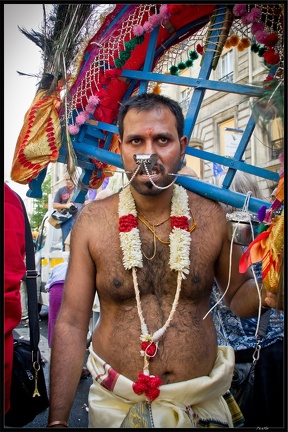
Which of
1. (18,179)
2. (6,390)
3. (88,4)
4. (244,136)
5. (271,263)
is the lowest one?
(6,390)

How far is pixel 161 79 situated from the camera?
231 centimetres

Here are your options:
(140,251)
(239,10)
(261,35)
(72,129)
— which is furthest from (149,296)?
(239,10)

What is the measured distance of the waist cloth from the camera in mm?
1796

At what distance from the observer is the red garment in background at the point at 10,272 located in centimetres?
187

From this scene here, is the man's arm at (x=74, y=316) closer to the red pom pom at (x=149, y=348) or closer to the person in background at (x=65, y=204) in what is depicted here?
the red pom pom at (x=149, y=348)

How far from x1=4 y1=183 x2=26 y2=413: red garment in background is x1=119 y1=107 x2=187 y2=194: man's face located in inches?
24.5

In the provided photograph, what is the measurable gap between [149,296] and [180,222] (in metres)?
0.42

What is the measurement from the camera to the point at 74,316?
6.80 feet

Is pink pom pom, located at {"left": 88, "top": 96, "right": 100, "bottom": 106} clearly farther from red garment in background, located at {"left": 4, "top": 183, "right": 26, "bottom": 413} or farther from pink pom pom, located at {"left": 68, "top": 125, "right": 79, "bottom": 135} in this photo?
red garment in background, located at {"left": 4, "top": 183, "right": 26, "bottom": 413}

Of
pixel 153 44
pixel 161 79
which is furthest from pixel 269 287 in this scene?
pixel 153 44

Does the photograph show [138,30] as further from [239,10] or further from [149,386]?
[149,386]

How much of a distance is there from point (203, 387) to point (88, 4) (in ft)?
7.05

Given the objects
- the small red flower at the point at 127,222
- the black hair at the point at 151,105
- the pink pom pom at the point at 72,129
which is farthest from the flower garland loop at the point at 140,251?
the pink pom pom at the point at 72,129

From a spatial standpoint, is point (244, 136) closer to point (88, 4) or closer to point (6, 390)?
point (88, 4)
